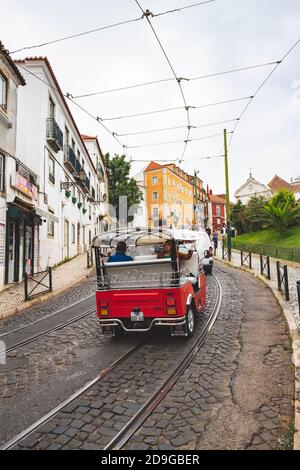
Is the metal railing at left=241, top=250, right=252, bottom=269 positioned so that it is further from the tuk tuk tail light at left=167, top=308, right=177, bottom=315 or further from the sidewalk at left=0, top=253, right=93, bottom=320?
the tuk tuk tail light at left=167, top=308, right=177, bottom=315

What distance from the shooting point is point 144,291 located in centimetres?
562

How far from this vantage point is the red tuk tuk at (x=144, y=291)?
18.1ft

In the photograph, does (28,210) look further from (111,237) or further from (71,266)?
(111,237)

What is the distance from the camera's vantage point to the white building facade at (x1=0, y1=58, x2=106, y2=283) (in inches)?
528

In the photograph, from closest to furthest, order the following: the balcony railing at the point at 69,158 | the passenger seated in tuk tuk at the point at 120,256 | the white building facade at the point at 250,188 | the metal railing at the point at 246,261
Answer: the passenger seated in tuk tuk at the point at 120,256, the metal railing at the point at 246,261, the balcony railing at the point at 69,158, the white building facade at the point at 250,188

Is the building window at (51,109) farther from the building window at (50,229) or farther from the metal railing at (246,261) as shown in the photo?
the metal railing at (246,261)

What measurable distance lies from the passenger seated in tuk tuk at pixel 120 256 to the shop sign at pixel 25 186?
8.23 metres

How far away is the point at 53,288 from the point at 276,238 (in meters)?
22.5

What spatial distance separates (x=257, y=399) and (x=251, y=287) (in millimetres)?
8057

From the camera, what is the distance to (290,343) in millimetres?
5473

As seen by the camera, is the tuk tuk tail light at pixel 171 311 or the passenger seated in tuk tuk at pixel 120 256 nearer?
the tuk tuk tail light at pixel 171 311

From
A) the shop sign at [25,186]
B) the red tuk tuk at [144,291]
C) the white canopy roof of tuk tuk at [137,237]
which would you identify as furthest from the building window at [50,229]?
the red tuk tuk at [144,291]

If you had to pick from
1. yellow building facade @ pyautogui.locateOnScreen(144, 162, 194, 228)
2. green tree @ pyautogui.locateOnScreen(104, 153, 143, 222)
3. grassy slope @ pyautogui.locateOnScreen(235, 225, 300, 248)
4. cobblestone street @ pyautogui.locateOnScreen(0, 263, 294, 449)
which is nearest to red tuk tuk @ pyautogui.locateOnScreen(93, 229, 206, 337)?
cobblestone street @ pyautogui.locateOnScreen(0, 263, 294, 449)
